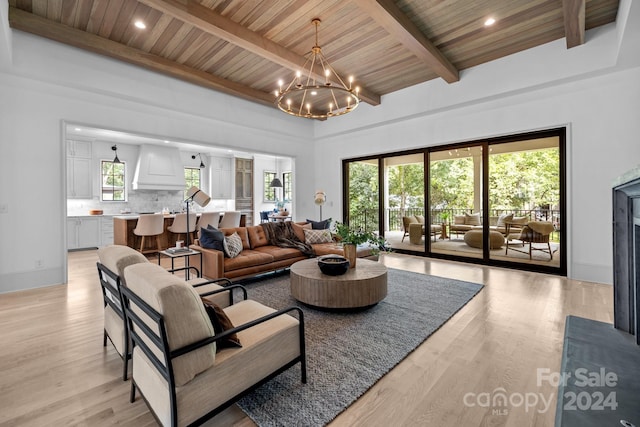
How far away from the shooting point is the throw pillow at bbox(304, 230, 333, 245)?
555 centimetres

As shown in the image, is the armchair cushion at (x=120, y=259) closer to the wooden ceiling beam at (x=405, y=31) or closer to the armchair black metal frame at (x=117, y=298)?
the armchair black metal frame at (x=117, y=298)

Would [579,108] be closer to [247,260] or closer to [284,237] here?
[284,237]

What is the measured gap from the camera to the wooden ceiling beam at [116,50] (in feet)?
12.1

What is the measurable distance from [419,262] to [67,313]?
217 inches

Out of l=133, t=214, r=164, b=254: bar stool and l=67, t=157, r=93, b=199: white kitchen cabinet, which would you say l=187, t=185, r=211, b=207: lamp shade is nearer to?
l=133, t=214, r=164, b=254: bar stool

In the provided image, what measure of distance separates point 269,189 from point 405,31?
8.77 m

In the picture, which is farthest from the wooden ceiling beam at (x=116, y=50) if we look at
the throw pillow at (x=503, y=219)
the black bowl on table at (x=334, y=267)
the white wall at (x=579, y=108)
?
the throw pillow at (x=503, y=219)

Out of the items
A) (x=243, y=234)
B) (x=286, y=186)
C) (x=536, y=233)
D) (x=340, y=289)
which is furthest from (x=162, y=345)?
(x=286, y=186)

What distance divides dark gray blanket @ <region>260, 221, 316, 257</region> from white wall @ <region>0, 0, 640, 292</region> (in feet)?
8.56

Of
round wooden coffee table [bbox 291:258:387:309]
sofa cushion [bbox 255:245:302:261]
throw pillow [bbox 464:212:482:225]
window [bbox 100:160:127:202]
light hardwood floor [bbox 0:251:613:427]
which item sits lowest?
light hardwood floor [bbox 0:251:613:427]

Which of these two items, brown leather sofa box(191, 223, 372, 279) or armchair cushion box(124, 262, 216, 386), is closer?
armchair cushion box(124, 262, 216, 386)

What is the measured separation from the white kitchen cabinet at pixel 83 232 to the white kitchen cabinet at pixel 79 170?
0.85 m

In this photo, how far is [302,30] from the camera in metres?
3.98

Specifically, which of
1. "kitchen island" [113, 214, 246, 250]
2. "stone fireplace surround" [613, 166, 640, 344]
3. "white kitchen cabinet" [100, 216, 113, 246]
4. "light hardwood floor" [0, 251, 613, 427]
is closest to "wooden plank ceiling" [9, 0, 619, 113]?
"stone fireplace surround" [613, 166, 640, 344]
